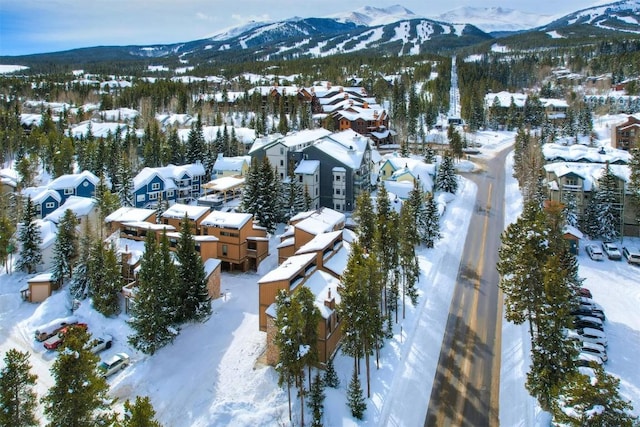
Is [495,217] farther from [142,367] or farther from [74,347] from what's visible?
[74,347]

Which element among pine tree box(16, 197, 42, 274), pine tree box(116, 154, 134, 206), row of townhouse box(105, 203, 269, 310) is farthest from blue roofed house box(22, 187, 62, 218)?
row of townhouse box(105, 203, 269, 310)

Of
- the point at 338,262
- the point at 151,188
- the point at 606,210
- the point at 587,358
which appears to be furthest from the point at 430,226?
the point at 151,188

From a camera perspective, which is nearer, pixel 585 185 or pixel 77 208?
pixel 585 185

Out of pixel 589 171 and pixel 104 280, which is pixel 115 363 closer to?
pixel 104 280

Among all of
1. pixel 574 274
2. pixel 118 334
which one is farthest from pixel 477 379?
pixel 118 334

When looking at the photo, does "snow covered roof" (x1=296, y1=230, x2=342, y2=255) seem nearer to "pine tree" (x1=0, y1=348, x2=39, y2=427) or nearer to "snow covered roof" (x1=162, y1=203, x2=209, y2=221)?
"snow covered roof" (x1=162, y1=203, x2=209, y2=221)

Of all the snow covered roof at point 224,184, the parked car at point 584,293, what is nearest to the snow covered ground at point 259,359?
the parked car at point 584,293

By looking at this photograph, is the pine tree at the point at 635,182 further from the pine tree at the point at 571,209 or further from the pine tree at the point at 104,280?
the pine tree at the point at 104,280
